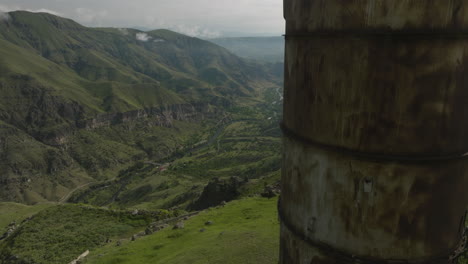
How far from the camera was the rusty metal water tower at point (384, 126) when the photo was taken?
2742 mm

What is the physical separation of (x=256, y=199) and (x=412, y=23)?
26714mm

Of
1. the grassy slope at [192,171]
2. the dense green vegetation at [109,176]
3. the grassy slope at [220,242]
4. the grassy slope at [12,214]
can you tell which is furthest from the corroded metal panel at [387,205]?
the grassy slope at [192,171]

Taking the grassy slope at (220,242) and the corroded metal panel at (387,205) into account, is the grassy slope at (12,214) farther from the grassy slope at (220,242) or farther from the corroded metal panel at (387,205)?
the corroded metal panel at (387,205)

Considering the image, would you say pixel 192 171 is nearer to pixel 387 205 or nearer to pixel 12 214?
pixel 12 214

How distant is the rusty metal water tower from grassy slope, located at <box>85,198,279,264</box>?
1376cm

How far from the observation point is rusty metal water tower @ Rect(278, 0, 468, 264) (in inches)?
108

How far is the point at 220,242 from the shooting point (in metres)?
19.7

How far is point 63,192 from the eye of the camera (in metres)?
128

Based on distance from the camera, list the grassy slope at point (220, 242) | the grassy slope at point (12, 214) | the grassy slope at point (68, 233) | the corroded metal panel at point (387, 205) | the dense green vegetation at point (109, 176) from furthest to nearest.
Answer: the grassy slope at point (12, 214)
the grassy slope at point (68, 233)
the dense green vegetation at point (109, 176)
the grassy slope at point (220, 242)
the corroded metal panel at point (387, 205)

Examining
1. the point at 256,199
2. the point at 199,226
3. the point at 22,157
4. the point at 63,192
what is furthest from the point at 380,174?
the point at 22,157

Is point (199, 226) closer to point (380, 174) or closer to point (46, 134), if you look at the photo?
point (380, 174)

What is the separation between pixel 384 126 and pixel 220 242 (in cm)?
1819

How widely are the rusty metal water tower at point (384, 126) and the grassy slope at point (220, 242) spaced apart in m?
13.8

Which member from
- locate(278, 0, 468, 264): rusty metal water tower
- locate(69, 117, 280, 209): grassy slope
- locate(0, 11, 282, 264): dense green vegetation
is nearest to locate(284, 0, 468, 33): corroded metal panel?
locate(278, 0, 468, 264): rusty metal water tower
